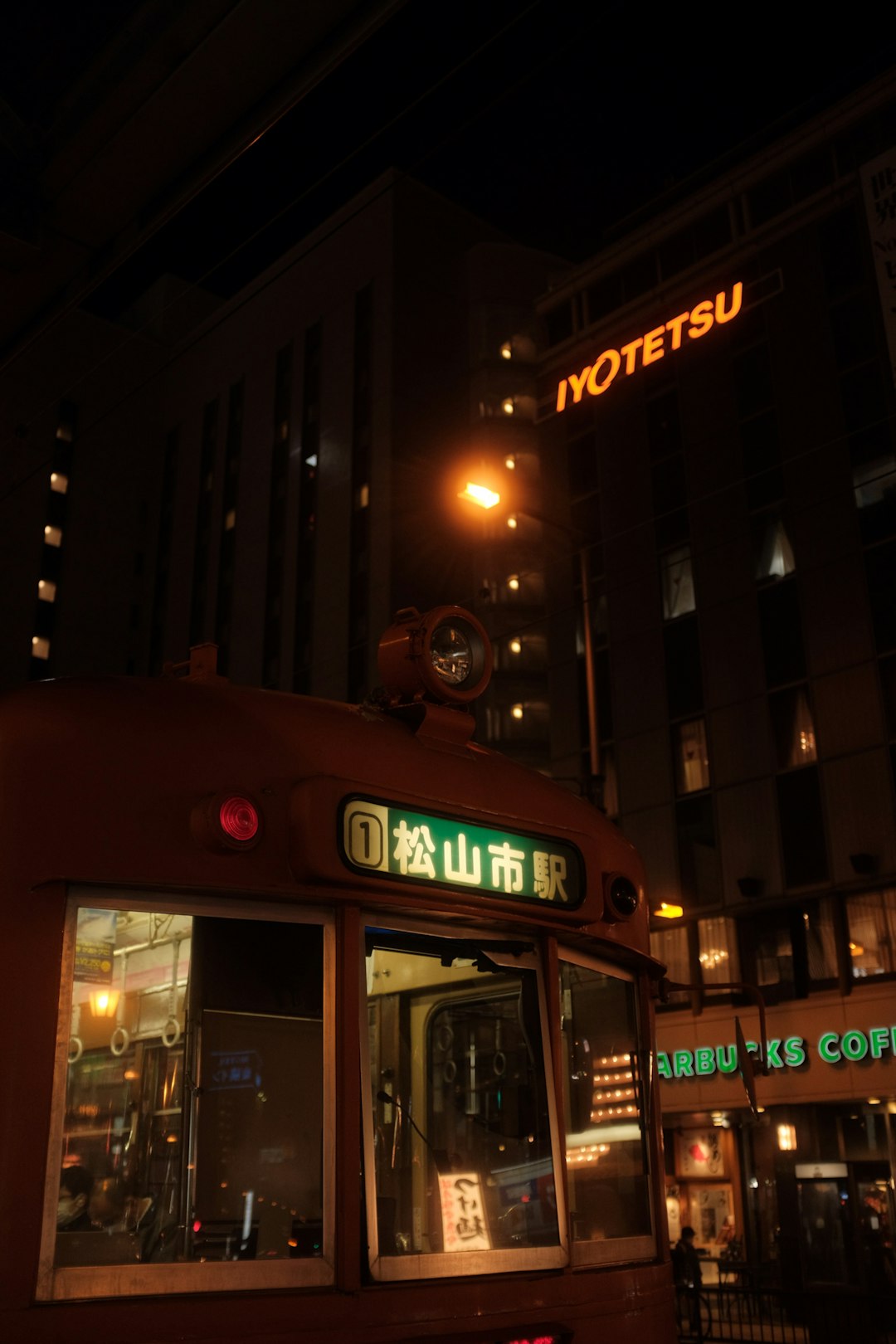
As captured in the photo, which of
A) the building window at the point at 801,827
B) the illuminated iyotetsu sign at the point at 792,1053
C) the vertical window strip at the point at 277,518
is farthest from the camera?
the vertical window strip at the point at 277,518

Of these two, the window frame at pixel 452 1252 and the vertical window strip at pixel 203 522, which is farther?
the vertical window strip at pixel 203 522

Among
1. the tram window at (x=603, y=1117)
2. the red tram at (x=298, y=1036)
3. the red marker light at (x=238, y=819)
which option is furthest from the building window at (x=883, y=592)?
the red marker light at (x=238, y=819)

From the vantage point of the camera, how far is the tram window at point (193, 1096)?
3.46m

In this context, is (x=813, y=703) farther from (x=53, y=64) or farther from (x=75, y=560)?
(x=75, y=560)

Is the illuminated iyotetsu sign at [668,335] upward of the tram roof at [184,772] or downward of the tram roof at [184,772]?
upward

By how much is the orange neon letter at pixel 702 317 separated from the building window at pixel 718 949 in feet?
36.1

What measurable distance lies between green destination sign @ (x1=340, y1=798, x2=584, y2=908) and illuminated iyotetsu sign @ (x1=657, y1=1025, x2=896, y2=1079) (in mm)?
15895

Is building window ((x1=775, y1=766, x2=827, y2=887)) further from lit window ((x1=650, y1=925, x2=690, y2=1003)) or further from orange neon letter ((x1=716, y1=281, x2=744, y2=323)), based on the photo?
orange neon letter ((x1=716, y1=281, x2=744, y2=323))

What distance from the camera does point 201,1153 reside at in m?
3.61

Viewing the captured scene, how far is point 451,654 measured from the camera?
506cm

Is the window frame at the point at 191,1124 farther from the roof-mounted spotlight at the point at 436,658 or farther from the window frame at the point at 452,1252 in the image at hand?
the roof-mounted spotlight at the point at 436,658

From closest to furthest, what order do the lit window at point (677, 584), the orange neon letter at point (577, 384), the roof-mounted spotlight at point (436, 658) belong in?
the roof-mounted spotlight at point (436, 658)
the orange neon letter at point (577, 384)
the lit window at point (677, 584)

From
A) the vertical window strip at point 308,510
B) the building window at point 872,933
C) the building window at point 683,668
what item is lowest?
the building window at point 872,933

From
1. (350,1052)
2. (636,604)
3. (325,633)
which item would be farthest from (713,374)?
(350,1052)
